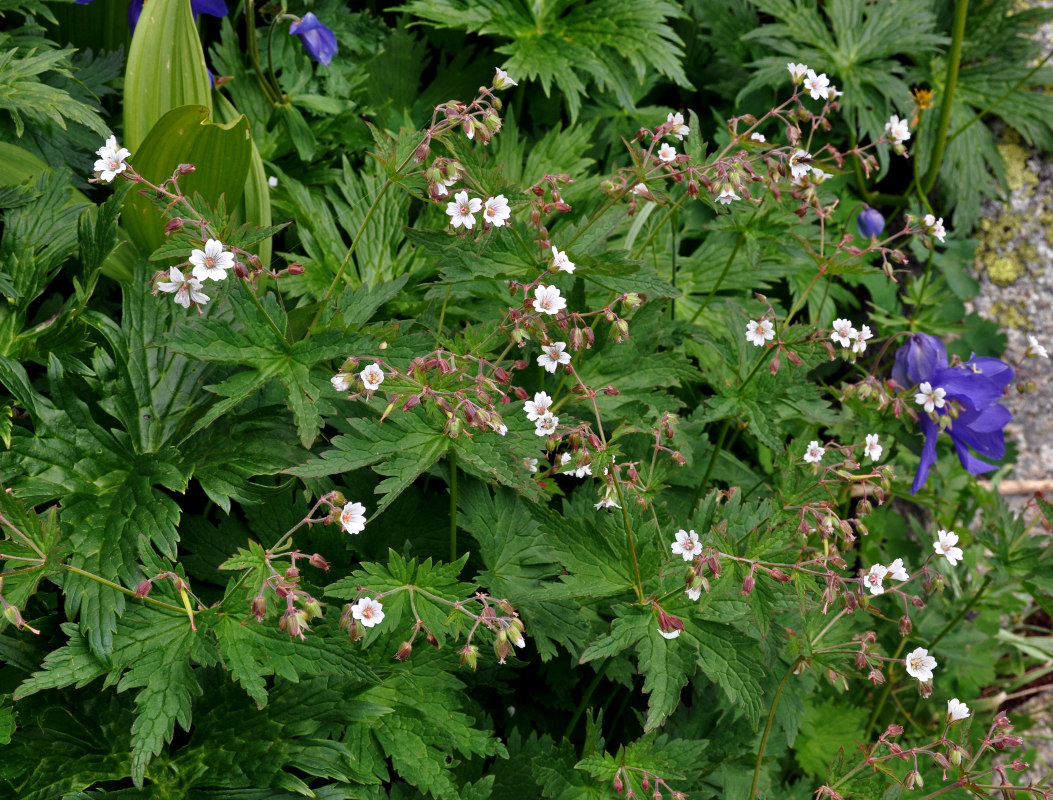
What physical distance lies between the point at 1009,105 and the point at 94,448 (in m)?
3.10

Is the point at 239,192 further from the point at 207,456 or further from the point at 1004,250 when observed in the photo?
the point at 1004,250

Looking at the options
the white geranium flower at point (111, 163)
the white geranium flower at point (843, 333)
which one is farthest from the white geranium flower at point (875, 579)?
the white geranium flower at point (111, 163)

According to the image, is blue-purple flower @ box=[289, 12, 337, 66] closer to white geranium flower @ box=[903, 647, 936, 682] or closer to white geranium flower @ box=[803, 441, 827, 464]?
white geranium flower @ box=[803, 441, 827, 464]

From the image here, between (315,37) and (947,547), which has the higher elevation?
(315,37)

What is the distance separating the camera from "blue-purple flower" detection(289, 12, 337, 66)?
2453 millimetres

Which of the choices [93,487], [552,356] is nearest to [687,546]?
[552,356]

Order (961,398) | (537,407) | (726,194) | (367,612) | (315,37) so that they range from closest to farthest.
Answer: (367,612), (537,407), (726,194), (961,398), (315,37)

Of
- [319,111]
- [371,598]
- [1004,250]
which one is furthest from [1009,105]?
[371,598]

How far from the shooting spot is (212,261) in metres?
1.47

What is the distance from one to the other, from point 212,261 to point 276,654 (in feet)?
2.09

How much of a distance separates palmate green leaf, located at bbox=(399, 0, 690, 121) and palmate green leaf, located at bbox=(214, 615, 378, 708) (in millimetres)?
1712

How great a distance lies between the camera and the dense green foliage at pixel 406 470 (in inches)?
59.5

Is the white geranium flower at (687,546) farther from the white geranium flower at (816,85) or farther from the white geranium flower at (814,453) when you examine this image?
the white geranium flower at (816,85)

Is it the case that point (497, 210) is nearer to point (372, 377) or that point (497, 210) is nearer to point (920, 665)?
point (372, 377)
